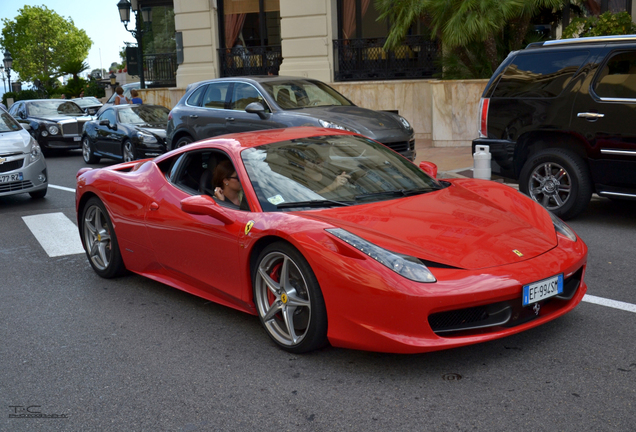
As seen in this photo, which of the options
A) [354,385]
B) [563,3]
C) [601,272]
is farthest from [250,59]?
[354,385]

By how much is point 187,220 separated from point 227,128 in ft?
25.2

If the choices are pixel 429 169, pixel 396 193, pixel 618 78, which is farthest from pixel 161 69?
pixel 396 193

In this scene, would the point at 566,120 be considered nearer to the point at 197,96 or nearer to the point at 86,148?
the point at 197,96

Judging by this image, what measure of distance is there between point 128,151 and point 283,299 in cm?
1236

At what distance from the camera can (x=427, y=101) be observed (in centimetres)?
1853

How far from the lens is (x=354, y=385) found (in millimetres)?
3869

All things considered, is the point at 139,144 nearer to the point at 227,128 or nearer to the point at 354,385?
the point at 227,128

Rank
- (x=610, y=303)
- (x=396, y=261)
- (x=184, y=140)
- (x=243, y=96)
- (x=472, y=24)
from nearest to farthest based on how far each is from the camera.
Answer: (x=396, y=261) → (x=610, y=303) → (x=243, y=96) → (x=184, y=140) → (x=472, y=24)

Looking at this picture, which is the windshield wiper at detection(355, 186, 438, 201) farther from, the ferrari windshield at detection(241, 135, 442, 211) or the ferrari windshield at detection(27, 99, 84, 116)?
the ferrari windshield at detection(27, 99, 84, 116)

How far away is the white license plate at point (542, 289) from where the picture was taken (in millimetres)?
3924

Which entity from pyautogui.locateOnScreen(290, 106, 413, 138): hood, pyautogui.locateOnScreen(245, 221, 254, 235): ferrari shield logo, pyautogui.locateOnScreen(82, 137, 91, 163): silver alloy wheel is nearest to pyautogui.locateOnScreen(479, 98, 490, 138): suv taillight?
pyautogui.locateOnScreen(290, 106, 413, 138): hood

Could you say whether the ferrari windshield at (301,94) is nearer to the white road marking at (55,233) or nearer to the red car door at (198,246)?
the white road marking at (55,233)

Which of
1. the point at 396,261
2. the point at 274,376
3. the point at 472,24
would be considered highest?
the point at 472,24

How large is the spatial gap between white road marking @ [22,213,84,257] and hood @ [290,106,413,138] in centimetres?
417
